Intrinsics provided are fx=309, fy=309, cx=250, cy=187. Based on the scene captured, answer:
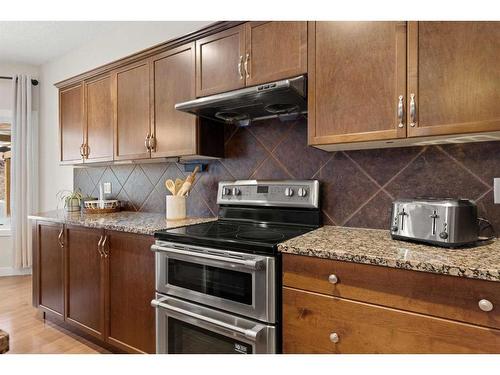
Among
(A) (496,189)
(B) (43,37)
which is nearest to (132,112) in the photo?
(B) (43,37)

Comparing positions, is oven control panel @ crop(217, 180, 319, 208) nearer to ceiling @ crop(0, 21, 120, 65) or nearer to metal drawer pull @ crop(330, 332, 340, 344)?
metal drawer pull @ crop(330, 332, 340, 344)

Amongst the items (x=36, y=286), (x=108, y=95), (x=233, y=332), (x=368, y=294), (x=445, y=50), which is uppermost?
(x=108, y=95)

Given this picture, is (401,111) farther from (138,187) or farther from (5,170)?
(5,170)

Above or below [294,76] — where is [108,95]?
above

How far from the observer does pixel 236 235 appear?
1610mm

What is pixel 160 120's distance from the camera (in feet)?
7.29

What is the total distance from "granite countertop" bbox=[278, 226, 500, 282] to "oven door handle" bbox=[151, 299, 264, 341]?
37 centimetres

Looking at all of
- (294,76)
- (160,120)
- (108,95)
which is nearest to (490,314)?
(294,76)

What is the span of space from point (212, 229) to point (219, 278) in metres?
0.35

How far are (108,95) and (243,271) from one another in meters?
1.98

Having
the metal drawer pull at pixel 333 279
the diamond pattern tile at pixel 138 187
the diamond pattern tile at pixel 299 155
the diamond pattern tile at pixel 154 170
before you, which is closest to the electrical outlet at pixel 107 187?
the diamond pattern tile at pixel 138 187

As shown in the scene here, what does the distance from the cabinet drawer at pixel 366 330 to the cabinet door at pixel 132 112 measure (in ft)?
5.21

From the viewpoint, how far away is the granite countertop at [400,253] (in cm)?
100
